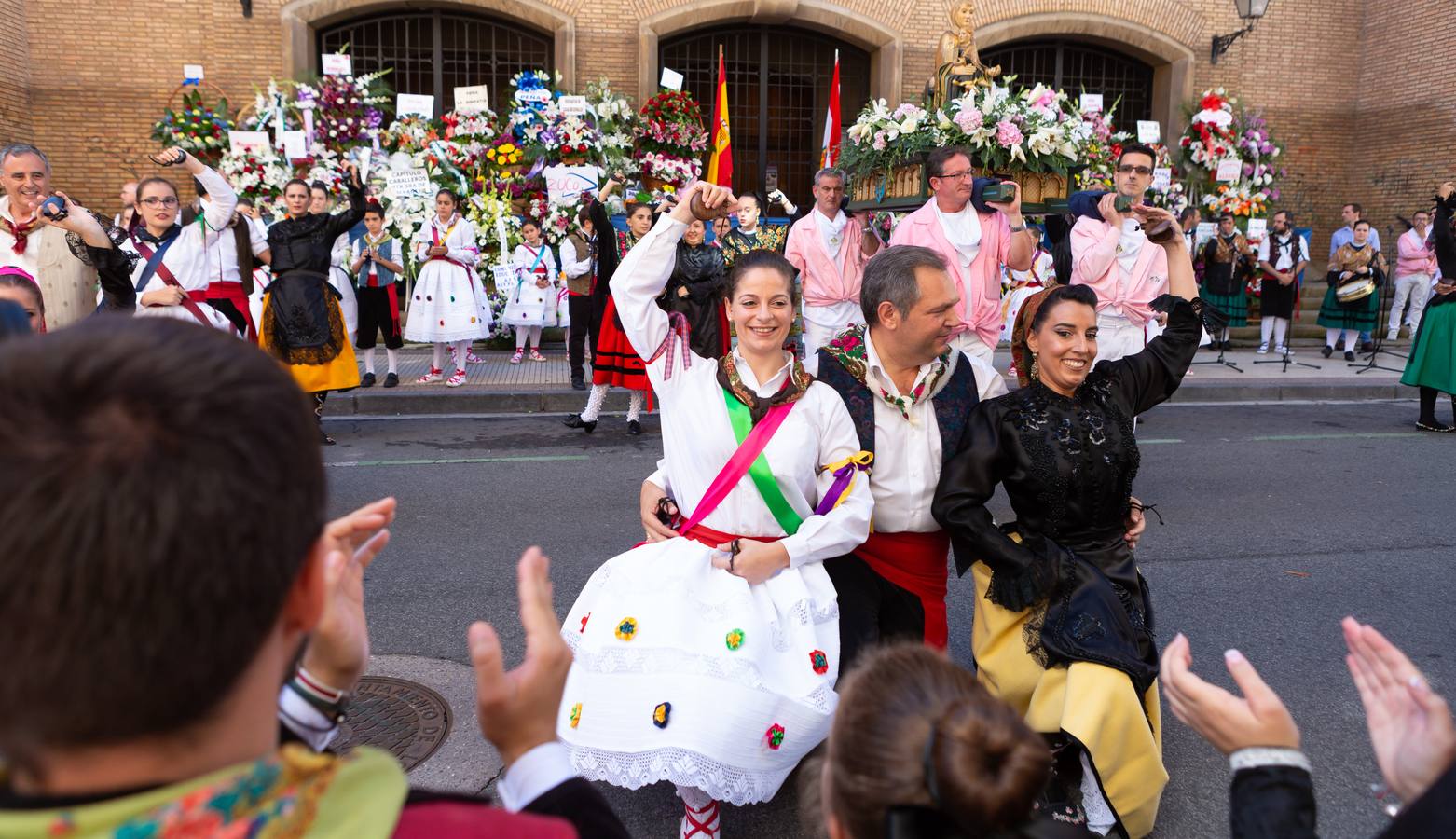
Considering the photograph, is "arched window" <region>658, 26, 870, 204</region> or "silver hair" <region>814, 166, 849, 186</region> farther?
"arched window" <region>658, 26, 870, 204</region>

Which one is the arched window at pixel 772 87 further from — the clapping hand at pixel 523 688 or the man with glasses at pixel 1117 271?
the clapping hand at pixel 523 688

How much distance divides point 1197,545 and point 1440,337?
4.97 m

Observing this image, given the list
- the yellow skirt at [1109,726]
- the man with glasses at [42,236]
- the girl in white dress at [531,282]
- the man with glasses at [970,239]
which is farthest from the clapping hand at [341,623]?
the girl in white dress at [531,282]

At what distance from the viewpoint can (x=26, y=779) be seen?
0.90 m

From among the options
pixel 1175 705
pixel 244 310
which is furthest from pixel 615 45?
pixel 1175 705

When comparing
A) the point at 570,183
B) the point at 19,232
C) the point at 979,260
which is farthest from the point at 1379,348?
the point at 19,232

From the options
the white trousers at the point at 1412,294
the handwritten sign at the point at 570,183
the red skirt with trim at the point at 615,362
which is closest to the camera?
the red skirt with trim at the point at 615,362

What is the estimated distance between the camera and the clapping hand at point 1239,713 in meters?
1.58

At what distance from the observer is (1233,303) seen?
51.0 feet

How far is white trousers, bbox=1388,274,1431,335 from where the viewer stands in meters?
16.0

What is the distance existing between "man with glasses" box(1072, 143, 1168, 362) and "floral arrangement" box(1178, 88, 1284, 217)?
37.0 feet

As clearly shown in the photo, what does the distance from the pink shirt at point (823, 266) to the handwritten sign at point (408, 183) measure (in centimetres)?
687

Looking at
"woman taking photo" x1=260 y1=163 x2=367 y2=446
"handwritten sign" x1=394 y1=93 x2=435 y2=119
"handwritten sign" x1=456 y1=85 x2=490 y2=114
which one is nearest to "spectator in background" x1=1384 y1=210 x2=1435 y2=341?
"handwritten sign" x1=456 y1=85 x2=490 y2=114

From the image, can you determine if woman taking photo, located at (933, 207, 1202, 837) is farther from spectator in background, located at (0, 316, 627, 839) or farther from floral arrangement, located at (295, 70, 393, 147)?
floral arrangement, located at (295, 70, 393, 147)
